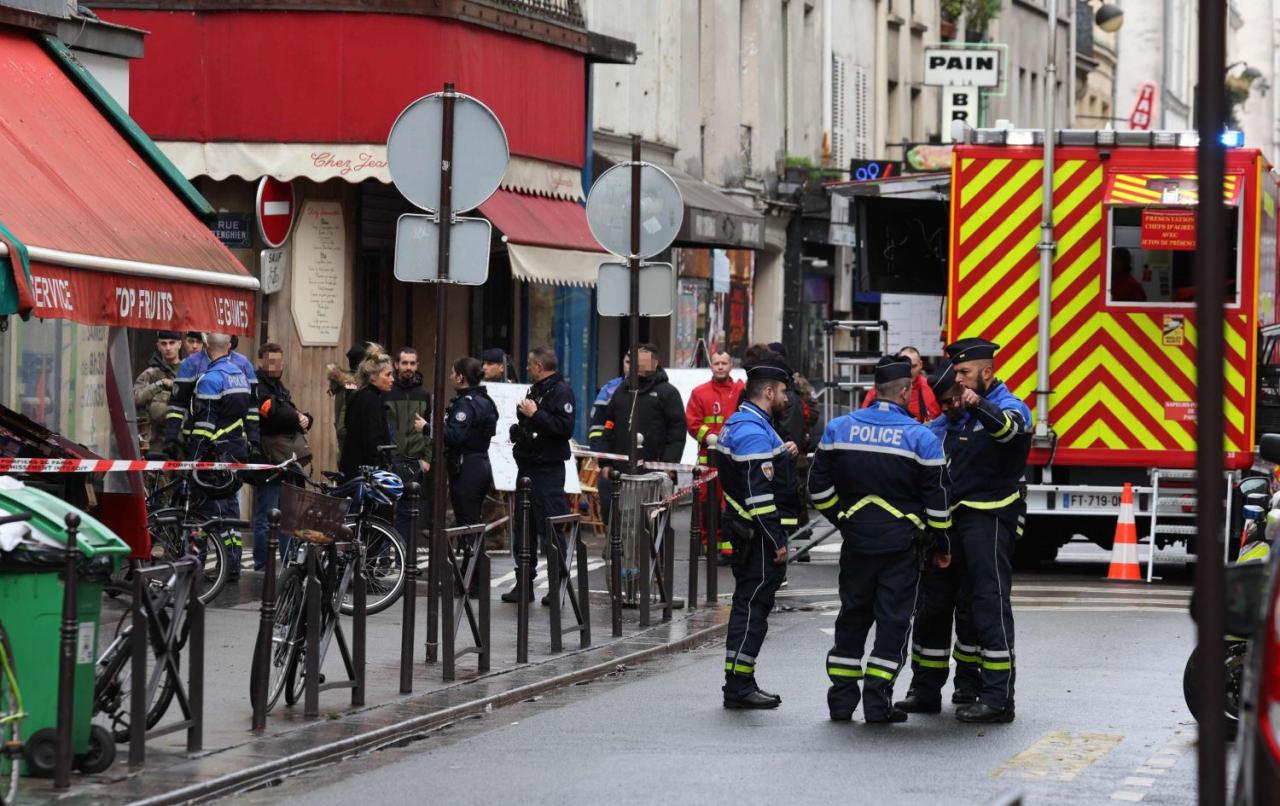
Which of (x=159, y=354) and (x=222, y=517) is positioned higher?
(x=159, y=354)

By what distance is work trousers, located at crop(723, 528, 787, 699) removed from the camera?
1127 centimetres

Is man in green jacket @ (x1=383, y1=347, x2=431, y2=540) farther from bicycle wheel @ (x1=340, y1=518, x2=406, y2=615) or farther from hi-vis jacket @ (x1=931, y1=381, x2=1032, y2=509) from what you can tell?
hi-vis jacket @ (x1=931, y1=381, x2=1032, y2=509)

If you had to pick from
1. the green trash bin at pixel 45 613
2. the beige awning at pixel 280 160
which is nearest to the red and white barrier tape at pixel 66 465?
the green trash bin at pixel 45 613

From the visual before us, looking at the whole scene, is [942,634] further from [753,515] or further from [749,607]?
[753,515]

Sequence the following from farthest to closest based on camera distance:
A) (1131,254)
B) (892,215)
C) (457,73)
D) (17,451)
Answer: (457,73) → (892,215) → (1131,254) → (17,451)

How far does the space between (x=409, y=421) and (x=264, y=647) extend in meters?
7.14

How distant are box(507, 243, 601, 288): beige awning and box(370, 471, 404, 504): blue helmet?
5.68 m

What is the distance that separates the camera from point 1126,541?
58.2ft

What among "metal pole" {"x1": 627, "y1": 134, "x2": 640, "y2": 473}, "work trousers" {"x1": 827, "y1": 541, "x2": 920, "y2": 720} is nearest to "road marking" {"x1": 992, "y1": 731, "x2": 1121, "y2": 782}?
"work trousers" {"x1": 827, "y1": 541, "x2": 920, "y2": 720}

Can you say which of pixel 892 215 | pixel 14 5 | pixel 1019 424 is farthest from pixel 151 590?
pixel 892 215

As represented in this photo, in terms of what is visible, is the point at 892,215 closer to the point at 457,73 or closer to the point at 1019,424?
the point at 457,73

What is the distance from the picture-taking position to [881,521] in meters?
10.8

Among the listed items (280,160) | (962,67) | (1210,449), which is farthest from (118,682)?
(962,67)

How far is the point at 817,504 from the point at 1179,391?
294 inches
